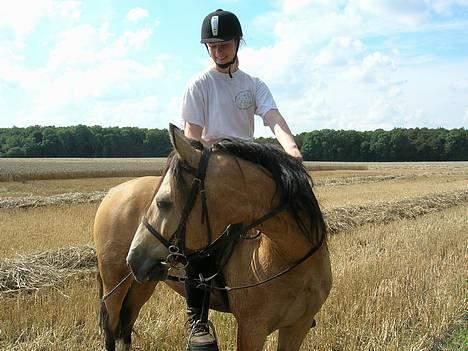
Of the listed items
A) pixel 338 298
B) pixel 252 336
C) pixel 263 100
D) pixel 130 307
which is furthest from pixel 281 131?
pixel 338 298

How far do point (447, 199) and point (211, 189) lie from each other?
18492mm

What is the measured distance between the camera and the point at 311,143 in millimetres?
92750

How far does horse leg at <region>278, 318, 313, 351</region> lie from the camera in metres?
3.61

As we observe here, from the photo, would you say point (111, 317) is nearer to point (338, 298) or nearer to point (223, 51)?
point (338, 298)

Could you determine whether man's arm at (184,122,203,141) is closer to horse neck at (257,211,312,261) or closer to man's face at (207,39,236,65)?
man's face at (207,39,236,65)

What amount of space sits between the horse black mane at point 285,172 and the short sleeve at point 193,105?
68 centimetres

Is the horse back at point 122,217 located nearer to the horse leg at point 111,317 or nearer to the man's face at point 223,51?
the horse leg at point 111,317

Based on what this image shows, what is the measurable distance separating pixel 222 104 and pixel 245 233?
1.03 metres

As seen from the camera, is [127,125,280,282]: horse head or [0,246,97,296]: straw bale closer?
[127,125,280,282]: horse head

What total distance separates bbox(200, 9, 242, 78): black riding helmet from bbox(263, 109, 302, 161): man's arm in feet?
2.11

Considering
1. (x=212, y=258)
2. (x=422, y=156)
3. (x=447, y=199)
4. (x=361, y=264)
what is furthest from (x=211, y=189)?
(x=422, y=156)

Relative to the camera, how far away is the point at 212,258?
3.65 meters

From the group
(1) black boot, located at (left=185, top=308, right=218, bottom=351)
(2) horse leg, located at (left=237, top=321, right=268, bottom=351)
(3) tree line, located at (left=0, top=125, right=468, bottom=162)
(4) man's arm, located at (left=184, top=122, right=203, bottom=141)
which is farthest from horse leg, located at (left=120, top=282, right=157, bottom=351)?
(3) tree line, located at (left=0, top=125, right=468, bottom=162)

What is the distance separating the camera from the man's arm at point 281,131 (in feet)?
11.1
